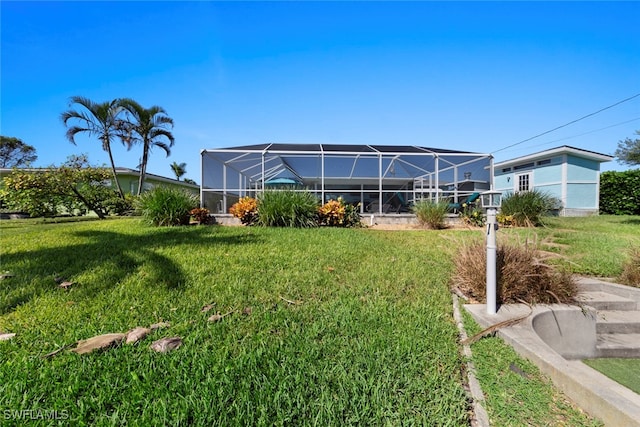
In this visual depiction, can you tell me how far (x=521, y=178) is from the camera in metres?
19.9

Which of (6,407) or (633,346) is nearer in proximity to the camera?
(6,407)

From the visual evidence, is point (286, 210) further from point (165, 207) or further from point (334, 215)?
point (165, 207)

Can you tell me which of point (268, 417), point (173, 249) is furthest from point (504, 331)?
point (173, 249)

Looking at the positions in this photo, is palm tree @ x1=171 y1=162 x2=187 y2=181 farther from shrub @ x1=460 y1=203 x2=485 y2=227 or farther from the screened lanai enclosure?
shrub @ x1=460 y1=203 x2=485 y2=227

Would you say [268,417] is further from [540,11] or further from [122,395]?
[540,11]

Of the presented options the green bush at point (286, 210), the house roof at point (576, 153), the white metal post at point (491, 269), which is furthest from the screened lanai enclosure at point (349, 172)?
the white metal post at point (491, 269)

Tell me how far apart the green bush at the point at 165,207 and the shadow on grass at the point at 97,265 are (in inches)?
99.9

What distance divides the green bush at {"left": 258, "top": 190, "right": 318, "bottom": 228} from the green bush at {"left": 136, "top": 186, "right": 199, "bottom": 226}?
7.44 feet

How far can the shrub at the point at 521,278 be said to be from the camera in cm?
326

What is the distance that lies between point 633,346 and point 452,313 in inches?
75.8

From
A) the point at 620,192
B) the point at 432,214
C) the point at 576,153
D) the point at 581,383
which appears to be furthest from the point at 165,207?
the point at 620,192

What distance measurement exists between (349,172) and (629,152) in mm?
11241

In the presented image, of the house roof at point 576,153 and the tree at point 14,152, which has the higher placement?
the tree at point 14,152

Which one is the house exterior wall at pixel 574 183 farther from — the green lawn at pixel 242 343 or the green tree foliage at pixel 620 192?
the green lawn at pixel 242 343
